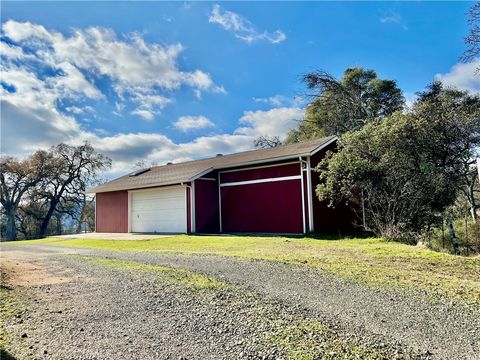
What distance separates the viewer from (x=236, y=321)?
3.73 metres

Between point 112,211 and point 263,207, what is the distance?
10.2 meters

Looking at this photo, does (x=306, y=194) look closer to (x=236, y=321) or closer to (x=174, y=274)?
(x=174, y=274)

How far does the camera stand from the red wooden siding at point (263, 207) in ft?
47.6

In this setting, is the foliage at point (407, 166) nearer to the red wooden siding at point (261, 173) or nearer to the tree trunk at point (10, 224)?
the red wooden siding at point (261, 173)

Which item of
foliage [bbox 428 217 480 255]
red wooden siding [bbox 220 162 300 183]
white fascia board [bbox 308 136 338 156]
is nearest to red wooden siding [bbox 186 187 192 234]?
red wooden siding [bbox 220 162 300 183]

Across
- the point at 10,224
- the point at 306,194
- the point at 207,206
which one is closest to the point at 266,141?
the point at 207,206

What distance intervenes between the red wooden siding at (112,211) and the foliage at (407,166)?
38.7ft

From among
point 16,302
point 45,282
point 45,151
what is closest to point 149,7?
point 45,282

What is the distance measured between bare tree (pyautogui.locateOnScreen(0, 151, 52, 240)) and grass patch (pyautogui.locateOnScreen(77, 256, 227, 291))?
26.6 meters

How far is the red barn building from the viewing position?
1439 centimetres

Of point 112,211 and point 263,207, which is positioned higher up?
point 112,211

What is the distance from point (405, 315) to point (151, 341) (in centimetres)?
266

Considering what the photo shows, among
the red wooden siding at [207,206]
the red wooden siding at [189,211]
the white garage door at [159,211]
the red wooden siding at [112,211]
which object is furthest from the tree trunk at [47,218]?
the red wooden siding at [207,206]

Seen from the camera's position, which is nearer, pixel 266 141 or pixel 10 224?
pixel 10 224
